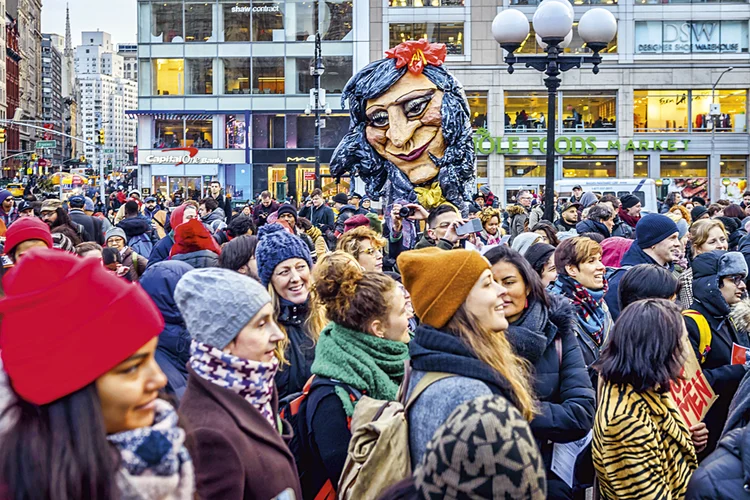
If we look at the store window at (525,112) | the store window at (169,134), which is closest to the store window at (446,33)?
the store window at (525,112)

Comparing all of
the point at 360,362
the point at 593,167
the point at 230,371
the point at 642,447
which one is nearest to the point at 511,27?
the point at 360,362

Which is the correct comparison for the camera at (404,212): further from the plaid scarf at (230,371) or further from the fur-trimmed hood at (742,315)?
the plaid scarf at (230,371)

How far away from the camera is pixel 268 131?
4797 centimetres

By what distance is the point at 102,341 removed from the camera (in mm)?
2396

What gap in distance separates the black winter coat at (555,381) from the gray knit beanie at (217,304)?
5.81ft

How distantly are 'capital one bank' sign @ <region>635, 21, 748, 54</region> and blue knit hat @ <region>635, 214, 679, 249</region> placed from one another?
40357mm

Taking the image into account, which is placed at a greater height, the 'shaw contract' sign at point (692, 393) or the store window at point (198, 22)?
the store window at point (198, 22)

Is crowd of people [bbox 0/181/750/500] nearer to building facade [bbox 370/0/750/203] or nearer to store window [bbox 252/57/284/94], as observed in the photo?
building facade [bbox 370/0/750/203]

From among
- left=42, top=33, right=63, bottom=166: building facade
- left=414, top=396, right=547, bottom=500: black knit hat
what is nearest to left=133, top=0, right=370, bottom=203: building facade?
left=414, top=396, right=547, bottom=500: black knit hat

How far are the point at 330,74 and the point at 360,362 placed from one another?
145ft

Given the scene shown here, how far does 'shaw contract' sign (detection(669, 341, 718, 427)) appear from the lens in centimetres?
493

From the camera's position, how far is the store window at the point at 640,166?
151 ft

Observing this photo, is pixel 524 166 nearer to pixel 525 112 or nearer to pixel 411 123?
pixel 525 112

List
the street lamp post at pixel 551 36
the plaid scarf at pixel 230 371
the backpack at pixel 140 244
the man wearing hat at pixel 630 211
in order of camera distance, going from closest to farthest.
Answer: the plaid scarf at pixel 230 371, the backpack at pixel 140 244, the street lamp post at pixel 551 36, the man wearing hat at pixel 630 211
